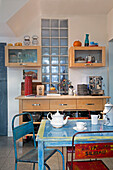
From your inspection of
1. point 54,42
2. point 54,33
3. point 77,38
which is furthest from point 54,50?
point 77,38

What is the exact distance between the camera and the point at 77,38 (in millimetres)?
5016

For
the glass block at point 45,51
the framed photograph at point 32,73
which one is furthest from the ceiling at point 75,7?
the framed photograph at point 32,73

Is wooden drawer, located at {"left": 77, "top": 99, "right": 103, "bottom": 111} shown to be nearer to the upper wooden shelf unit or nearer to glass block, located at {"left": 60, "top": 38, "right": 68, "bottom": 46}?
the upper wooden shelf unit

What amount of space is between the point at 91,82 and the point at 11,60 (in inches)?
76.5

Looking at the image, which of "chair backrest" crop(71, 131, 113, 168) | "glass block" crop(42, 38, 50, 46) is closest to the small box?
"glass block" crop(42, 38, 50, 46)

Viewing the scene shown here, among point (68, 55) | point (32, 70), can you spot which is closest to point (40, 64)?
point (32, 70)

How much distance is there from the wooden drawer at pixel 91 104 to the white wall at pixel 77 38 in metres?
0.81

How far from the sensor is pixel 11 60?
180 inches

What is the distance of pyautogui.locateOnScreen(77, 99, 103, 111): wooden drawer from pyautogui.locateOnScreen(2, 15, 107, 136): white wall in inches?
32.0

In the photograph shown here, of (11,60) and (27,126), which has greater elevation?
(11,60)

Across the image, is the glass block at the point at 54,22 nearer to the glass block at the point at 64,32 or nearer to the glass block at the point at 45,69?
the glass block at the point at 64,32

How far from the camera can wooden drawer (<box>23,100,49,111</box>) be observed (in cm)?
422

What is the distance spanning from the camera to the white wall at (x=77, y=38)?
495cm

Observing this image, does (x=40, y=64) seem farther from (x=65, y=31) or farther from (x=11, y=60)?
(x=65, y=31)
